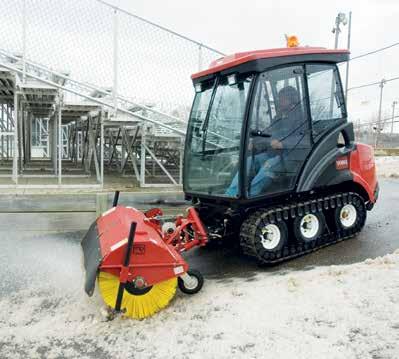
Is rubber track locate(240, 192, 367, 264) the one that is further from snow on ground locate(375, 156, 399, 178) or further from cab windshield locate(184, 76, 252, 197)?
snow on ground locate(375, 156, 399, 178)

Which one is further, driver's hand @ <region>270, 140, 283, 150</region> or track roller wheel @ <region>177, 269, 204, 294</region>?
driver's hand @ <region>270, 140, 283, 150</region>

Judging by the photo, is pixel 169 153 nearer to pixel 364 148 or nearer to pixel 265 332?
pixel 364 148

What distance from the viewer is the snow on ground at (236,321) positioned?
3213 mm

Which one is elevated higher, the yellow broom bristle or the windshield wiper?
the windshield wiper

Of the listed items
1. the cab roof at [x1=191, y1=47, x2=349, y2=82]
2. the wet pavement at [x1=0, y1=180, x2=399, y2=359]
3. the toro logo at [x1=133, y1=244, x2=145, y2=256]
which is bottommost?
the wet pavement at [x1=0, y1=180, x2=399, y2=359]

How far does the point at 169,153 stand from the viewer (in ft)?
51.0

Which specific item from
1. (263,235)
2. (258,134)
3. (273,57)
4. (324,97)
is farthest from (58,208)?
(324,97)

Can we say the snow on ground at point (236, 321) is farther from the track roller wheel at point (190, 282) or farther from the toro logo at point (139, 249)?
the toro logo at point (139, 249)

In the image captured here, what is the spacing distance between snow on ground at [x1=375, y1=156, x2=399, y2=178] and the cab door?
393 inches

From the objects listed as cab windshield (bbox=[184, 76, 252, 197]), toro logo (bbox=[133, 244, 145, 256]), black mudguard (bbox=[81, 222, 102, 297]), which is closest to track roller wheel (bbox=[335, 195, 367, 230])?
cab windshield (bbox=[184, 76, 252, 197])

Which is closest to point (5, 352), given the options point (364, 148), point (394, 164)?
point (364, 148)

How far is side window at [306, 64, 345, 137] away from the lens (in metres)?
5.38

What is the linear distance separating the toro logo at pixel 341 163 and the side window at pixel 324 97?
1.46 ft

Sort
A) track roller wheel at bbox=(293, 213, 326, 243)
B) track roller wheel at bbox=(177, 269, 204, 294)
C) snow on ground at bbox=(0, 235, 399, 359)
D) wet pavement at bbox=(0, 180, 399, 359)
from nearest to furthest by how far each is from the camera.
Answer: snow on ground at bbox=(0, 235, 399, 359), wet pavement at bbox=(0, 180, 399, 359), track roller wheel at bbox=(177, 269, 204, 294), track roller wheel at bbox=(293, 213, 326, 243)
